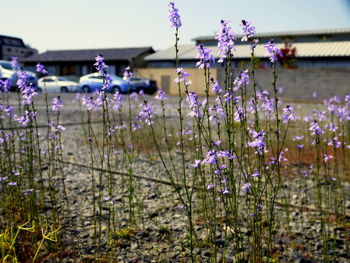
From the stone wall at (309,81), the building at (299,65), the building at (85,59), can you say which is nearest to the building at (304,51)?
the building at (299,65)

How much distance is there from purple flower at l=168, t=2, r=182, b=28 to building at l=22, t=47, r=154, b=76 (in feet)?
107

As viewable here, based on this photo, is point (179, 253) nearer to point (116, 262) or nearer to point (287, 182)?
point (116, 262)

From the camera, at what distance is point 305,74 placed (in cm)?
2461

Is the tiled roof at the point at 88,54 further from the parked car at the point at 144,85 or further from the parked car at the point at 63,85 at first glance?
the parked car at the point at 144,85

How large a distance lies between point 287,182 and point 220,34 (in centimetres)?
370

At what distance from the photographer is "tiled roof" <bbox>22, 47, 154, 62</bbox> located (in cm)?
3575

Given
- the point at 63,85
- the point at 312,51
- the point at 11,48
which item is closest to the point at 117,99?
the point at 63,85

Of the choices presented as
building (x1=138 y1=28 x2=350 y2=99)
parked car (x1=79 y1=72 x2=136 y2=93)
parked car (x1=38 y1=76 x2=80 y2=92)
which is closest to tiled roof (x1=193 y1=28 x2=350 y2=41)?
building (x1=138 y1=28 x2=350 y2=99)

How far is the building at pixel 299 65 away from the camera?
2406cm

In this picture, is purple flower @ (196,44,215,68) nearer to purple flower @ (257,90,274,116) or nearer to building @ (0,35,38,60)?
purple flower @ (257,90,274,116)

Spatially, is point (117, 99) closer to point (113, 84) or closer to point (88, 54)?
point (113, 84)

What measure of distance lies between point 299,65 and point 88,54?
22253mm

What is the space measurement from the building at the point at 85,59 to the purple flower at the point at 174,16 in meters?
32.7

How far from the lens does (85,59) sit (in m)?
36.9
